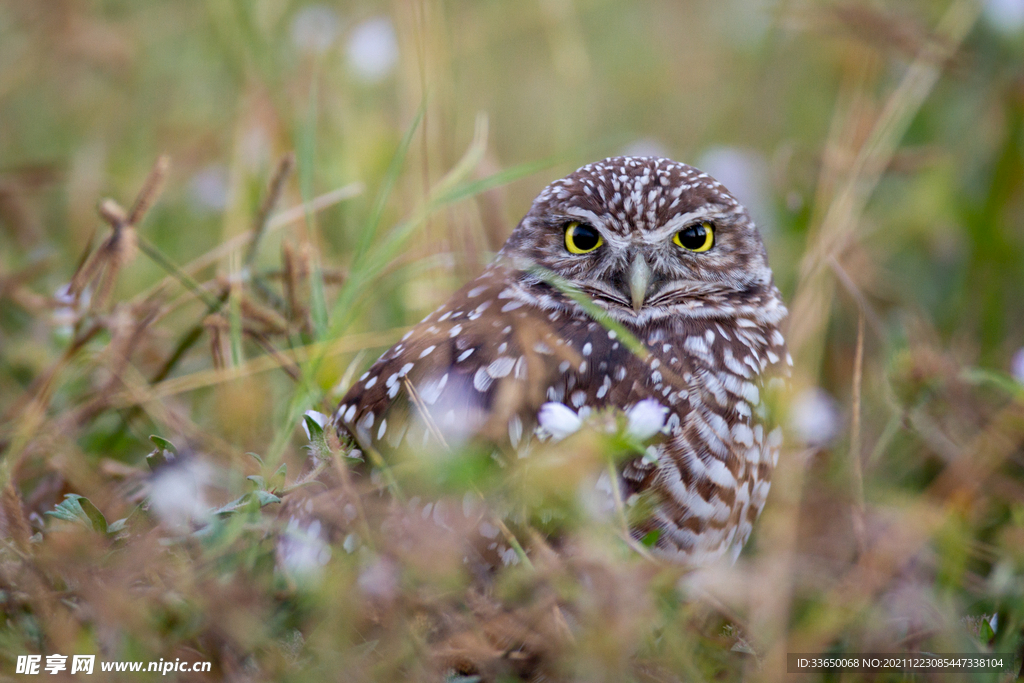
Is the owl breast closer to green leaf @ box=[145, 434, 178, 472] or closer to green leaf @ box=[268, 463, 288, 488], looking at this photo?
green leaf @ box=[268, 463, 288, 488]

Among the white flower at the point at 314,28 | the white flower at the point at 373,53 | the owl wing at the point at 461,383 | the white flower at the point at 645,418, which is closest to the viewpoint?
the white flower at the point at 645,418

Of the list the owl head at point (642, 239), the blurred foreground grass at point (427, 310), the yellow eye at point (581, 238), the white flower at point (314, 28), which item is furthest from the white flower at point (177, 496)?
the white flower at point (314, 28)

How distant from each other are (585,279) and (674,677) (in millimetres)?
1069

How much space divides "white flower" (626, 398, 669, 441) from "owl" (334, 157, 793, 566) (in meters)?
0.06

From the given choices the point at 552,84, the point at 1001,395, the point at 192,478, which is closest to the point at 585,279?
the point at 192,478

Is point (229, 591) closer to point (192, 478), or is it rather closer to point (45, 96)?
point (192, 478)

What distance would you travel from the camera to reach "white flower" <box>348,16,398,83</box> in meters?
4.02

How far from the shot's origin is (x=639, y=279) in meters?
2.23

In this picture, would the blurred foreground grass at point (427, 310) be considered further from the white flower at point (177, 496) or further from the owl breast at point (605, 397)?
the owl breast at point (605, 397)

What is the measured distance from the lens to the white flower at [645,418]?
5.49ft

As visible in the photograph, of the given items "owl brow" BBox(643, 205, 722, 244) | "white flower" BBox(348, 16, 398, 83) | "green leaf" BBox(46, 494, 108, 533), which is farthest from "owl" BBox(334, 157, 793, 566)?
"white flower" BBox(348, 16, 398, 83)

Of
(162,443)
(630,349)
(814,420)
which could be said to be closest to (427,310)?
(630,349)

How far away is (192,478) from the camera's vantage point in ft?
5.94

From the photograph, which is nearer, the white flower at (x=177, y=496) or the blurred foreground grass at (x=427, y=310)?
the blurred foreground grass at (x=427, y=310)
